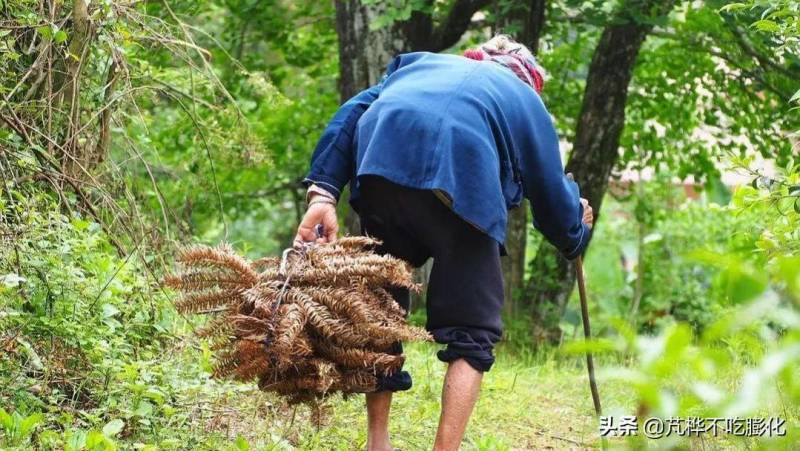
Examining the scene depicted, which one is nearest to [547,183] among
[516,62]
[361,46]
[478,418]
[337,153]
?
[516,62]

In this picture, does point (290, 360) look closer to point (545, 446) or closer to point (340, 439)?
point (340, 439)

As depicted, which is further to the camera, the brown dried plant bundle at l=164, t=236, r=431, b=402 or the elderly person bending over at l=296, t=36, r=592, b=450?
the elderly person bending over at l=296, t=36, r=592, b=450

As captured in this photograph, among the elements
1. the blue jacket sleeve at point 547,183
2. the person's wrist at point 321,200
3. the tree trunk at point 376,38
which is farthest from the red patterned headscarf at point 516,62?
the tree trunk at point 376,38

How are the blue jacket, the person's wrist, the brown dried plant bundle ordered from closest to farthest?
1. the brown dried plant bundle
2. the blue jacket
3. the person's wrist

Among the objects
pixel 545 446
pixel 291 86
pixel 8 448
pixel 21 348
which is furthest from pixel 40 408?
pixel 291 86

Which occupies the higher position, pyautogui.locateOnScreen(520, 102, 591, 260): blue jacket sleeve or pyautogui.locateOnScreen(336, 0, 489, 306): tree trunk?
pyautogui.locateOnScreen(520, 102, 591, 260): blue jacket sleeve

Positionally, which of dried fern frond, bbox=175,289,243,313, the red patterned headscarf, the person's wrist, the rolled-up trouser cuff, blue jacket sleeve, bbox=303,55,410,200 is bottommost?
the rolled-up trouser cuff

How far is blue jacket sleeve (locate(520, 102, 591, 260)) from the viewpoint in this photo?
4.09 meters

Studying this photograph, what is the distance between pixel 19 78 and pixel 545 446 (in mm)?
2864

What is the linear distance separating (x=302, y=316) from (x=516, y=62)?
56.9 inches

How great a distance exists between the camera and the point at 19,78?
→ 4.68m

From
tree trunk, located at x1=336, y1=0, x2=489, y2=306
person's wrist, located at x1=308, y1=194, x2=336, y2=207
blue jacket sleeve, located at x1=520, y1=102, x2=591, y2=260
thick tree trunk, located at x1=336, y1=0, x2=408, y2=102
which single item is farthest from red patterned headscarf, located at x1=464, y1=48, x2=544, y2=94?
thick tree trunk, located at x1=336, y1=0, x2=408, y2=102

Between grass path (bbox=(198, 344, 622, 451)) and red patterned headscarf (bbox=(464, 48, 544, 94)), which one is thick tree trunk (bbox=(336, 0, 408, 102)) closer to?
grass path (bbox=(198, 344, 622, 451))

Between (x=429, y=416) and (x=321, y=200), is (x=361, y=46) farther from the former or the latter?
(x=321, y=200)
